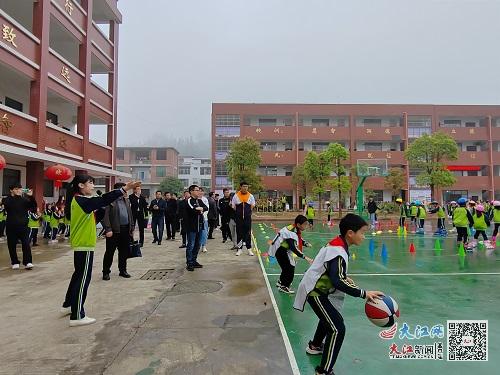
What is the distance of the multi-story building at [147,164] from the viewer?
58.4 metres

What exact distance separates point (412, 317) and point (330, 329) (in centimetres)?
197

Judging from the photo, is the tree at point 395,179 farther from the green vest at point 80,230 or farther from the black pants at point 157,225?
the green vest at point 80,230

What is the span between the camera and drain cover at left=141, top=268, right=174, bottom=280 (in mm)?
6281

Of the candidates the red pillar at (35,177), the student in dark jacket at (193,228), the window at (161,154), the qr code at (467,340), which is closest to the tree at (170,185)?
the window at (161,154)

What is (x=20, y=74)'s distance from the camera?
39.7 ft

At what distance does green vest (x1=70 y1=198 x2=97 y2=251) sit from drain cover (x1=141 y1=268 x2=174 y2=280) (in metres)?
2.35

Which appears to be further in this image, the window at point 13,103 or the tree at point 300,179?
the tree at point 300,179

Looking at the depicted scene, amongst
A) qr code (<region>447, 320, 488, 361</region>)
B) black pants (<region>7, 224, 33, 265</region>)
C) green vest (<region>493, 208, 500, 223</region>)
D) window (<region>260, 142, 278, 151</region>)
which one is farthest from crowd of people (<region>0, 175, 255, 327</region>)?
window (<region>260, 142, 278, 151</region>)

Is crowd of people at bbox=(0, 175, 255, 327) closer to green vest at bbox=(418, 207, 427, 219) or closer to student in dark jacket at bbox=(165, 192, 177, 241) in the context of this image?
student in dark jacket at bbox=(165, 192, 177, 241)

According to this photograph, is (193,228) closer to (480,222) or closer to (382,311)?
(382,311)

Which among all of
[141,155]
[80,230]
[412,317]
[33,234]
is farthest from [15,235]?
[141,155]

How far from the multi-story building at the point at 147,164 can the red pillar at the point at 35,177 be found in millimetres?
44669

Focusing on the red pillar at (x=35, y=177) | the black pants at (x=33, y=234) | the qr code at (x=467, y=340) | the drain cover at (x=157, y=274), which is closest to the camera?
the qr code at (x=467, y=340)

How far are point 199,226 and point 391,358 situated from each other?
460 cm
